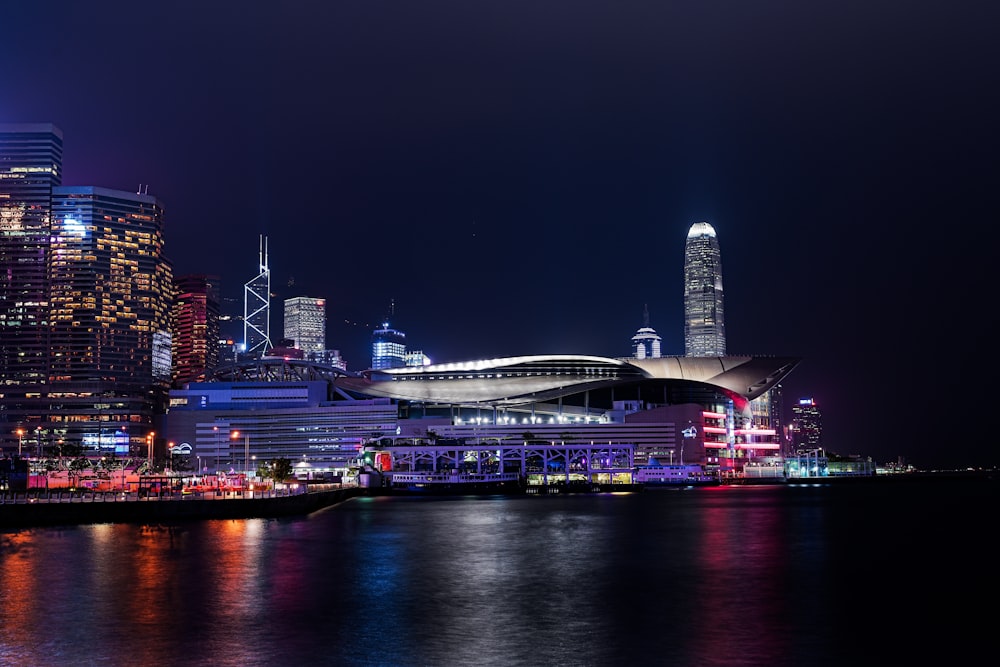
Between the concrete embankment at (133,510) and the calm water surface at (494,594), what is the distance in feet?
25.3

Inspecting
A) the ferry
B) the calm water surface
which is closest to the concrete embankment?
the calm water surface

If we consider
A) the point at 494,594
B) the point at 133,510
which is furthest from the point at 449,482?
the point at 494,594

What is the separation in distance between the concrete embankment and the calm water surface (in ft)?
25.3

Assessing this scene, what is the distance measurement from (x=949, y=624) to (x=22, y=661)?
30820 millimetres

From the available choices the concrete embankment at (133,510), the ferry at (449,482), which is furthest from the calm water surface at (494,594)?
the ferry at (449,482)

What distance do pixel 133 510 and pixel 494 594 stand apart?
167 feet

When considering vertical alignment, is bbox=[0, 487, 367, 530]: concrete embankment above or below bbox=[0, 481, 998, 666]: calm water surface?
above

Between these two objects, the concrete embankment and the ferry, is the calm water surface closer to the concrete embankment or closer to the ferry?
the concrete embankment

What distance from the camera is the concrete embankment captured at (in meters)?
83.1

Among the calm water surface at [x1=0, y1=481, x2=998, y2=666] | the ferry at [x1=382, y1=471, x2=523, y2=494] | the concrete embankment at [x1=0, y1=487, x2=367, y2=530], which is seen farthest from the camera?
the ferry at [x1=382, y1=471, x2=523, y2=494]

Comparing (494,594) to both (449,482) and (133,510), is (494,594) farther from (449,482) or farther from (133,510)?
(449,482)

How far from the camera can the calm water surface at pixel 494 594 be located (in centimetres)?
3362

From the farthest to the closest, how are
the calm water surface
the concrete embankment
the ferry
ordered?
the ferry
the concrete embankment
the calm water surface

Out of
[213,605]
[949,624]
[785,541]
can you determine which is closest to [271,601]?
[213,605]
